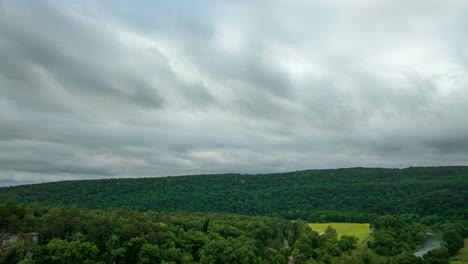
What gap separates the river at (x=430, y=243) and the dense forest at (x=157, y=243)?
306cm

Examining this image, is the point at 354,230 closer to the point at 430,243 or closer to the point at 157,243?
the point at 430,243

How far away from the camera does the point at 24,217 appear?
83.1 metres

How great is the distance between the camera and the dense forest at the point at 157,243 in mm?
75250

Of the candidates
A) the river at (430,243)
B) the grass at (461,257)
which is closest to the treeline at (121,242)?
the river at (430,243)

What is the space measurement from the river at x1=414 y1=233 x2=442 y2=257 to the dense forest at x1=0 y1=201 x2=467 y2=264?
3064 mm

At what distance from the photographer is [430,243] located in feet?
423

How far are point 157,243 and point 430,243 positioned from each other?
372ft

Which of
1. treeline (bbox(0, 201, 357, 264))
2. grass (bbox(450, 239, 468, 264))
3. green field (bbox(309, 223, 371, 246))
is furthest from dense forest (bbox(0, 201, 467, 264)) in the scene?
green field (bbox(309, 223, 371, 246))

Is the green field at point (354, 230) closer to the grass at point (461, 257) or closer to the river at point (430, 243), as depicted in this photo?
the river at point (430, 243)

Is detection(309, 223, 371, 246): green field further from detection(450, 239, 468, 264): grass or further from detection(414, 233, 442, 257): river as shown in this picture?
detection(450, 239, 468, 264): grass

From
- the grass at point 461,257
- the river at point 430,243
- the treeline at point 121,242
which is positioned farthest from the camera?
the river at point 430,243

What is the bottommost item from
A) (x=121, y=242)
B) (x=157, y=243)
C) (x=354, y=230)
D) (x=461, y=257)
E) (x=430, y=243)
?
(x=461, y=257)

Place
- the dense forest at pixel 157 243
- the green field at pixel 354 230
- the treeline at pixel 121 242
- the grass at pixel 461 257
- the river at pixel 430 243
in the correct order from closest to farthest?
1. the treeline at pixel 121 242
2. the dense forest at pixel 157 243
3. the grass at pixel 461 257
4. the river at pixel 430 243
5. the green field at pixel 354 230

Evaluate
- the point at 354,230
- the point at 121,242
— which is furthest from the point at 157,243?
the point at 354,230
